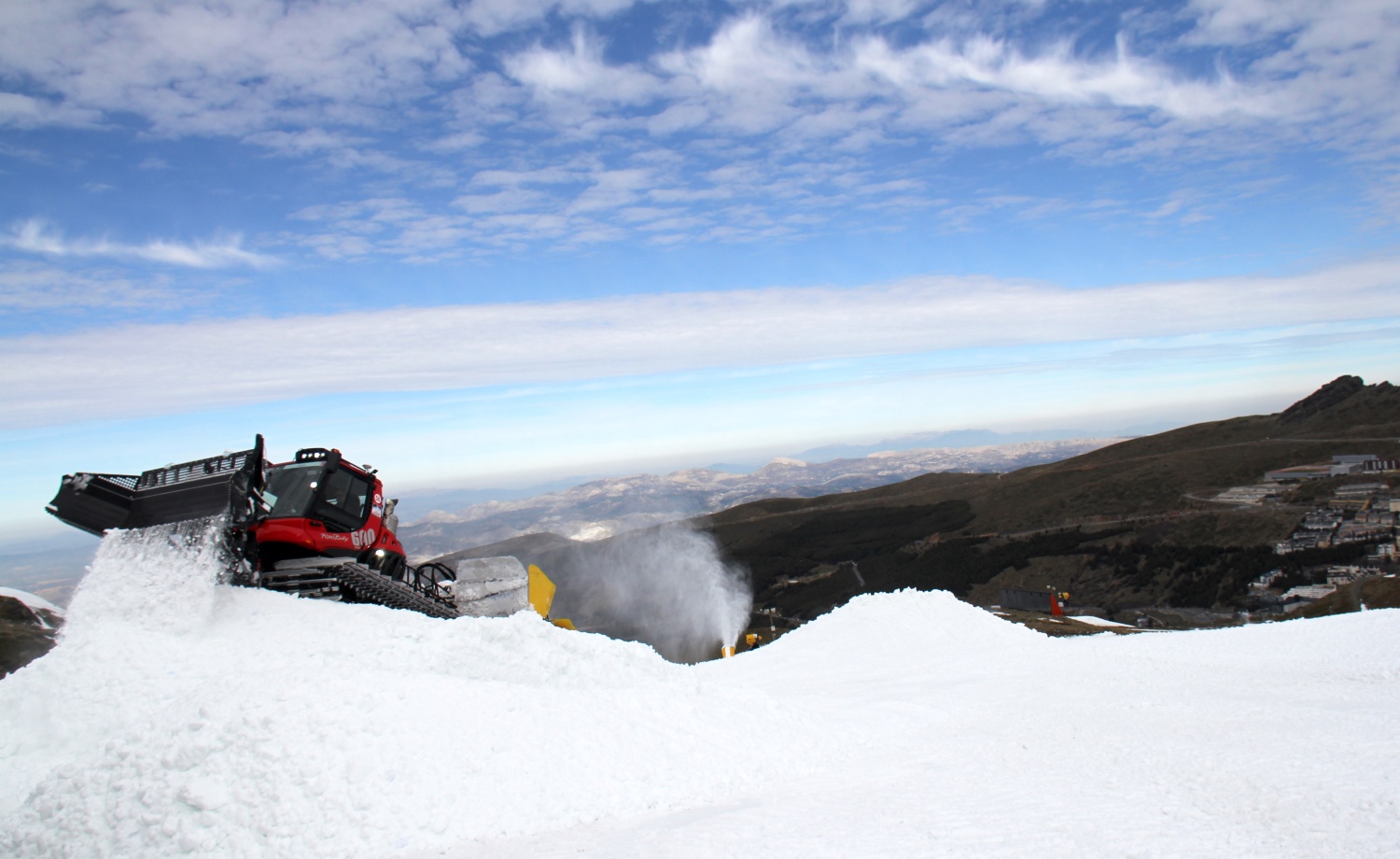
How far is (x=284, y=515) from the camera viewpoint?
48.2 feet

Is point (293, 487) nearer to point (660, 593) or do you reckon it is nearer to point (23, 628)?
point (23, 628)

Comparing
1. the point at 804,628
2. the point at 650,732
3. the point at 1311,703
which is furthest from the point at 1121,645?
the point at 650,732

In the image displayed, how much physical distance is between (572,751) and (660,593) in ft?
304

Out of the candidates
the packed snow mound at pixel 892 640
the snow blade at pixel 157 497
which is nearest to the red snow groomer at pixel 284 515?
the snow blade at pixel 157 497

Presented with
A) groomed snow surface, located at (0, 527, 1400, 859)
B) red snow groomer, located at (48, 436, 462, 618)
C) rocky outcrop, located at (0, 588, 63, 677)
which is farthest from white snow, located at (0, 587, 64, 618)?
groomed snow surface, located at (0, 527, 1400, 859)

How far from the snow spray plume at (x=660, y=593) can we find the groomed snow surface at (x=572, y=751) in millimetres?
49358

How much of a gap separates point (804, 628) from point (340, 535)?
13.0m

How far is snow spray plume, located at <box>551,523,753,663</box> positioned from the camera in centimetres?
7494

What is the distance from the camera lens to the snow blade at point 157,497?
12438 millimetres

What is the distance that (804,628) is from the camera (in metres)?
22.5

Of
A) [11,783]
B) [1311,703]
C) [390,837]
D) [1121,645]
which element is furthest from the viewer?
[1121,645]

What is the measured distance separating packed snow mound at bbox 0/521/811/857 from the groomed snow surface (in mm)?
27

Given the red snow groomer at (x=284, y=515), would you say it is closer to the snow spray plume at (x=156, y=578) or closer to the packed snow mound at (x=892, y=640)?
the snow spray plume at (x=156, y=578)

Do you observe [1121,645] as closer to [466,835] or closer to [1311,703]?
[1311,703]
